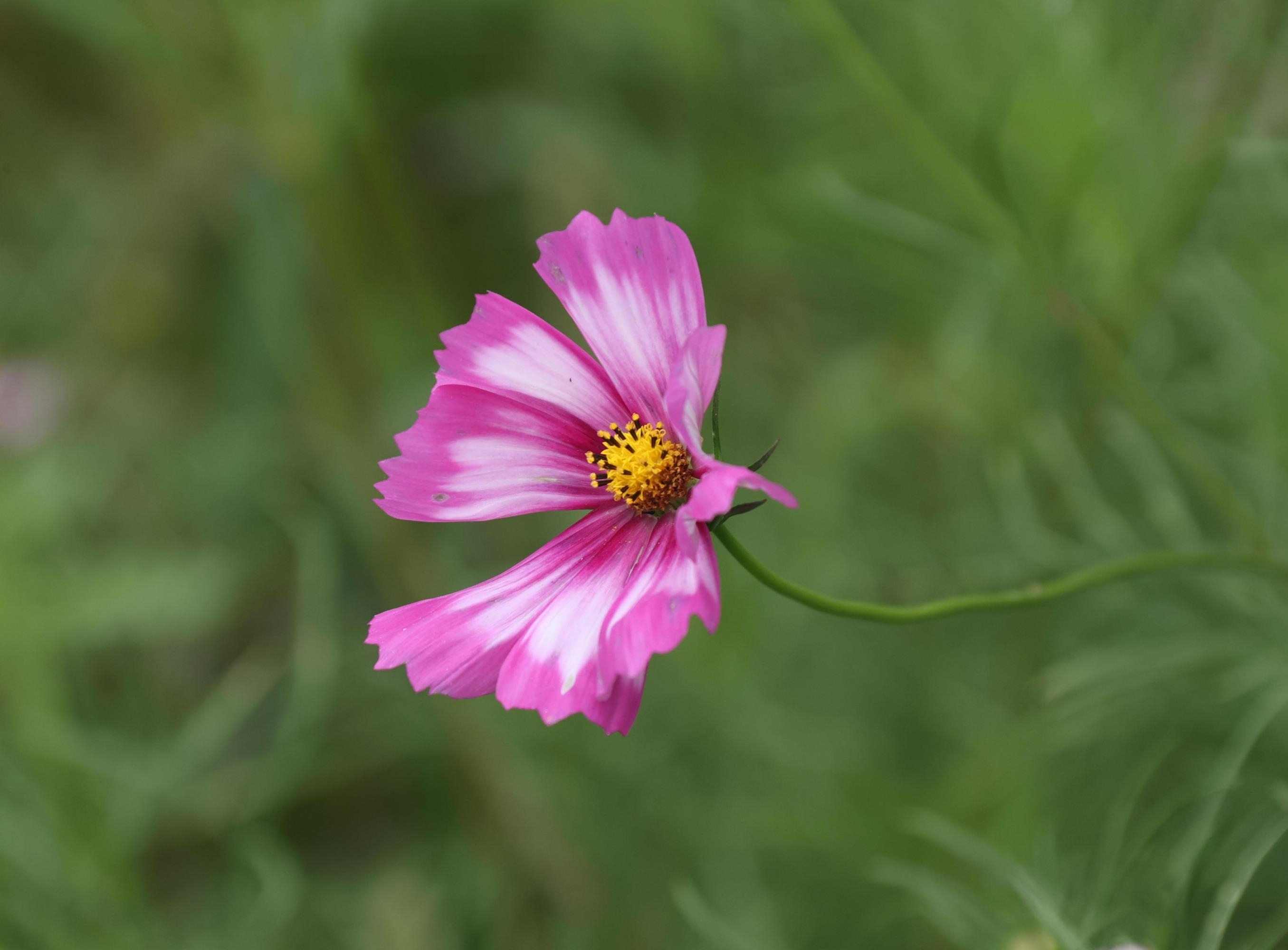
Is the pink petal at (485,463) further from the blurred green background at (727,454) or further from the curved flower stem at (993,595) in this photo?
the blurred green background at (727,454)

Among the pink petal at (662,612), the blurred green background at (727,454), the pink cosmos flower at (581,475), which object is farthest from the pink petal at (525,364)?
the blurred green background at (727,454)

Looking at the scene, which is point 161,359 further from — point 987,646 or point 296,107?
point 987,646

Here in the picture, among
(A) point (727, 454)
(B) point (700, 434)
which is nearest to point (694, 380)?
(B) point (700, 434)

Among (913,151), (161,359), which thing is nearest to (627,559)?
(913,151)

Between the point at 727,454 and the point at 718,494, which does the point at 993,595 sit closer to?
the point at 718,494

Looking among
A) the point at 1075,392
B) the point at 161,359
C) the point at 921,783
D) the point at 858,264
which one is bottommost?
the point at 921,783

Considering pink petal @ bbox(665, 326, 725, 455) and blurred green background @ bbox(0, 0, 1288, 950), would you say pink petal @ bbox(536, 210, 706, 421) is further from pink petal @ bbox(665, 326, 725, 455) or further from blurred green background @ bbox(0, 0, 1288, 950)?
blurred green background @ bbox(0, 0, 1288, 950)

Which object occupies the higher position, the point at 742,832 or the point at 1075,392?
the point at 1075,392

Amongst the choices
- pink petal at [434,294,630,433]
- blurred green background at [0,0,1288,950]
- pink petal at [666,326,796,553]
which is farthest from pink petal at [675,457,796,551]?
blurred green background at [0,0,1288,950]
